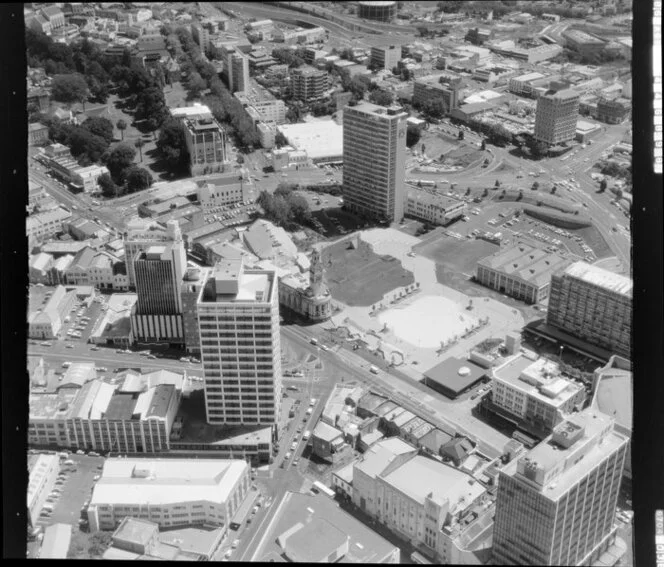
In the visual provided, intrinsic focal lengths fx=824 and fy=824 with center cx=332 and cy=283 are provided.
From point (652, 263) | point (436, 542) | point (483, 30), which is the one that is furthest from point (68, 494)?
point (483, 30)

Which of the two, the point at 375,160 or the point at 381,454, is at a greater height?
the point at 375,160

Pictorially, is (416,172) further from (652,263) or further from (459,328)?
(652,263)

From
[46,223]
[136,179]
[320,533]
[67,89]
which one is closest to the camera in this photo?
[320,533]

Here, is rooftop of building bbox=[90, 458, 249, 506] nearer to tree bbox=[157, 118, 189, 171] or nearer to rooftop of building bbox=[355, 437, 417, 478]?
rooftop of building bbox=[355, 437, 417, 478]

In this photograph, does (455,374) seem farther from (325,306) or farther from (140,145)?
(140,145)

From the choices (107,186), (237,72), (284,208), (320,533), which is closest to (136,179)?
(107,186)

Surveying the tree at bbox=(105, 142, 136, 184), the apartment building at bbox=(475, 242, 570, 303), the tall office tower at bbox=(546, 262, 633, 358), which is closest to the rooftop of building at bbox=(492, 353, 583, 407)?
the tall office tower at bbox=(546, 262, 633, 358)

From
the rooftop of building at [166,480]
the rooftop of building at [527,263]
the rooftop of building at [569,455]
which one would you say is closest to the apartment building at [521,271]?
the rooftop of building at [527,263]
